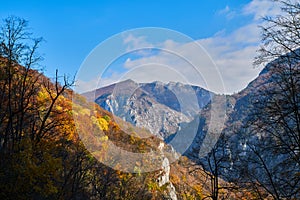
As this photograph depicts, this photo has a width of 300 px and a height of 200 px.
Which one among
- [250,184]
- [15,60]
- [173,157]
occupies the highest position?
[173,157]

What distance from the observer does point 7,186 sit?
43.7 feet

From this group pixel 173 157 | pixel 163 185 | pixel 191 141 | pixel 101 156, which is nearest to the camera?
pixel 191 141

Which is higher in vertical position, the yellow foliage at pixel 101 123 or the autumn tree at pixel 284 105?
the yellow foliage at pixel 101 123

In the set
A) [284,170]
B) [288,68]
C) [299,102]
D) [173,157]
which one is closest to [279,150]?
[284,170]

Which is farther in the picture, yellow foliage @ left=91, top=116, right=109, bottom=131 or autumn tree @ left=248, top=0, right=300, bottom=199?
yellow foliage @ left=91, top=116, right=109, bottom=131

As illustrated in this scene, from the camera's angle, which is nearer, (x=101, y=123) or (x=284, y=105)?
(x=284, y=105)

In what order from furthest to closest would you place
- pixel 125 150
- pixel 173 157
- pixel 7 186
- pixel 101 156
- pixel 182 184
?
pixel 182 184
pixel 173 157
pixel 125 150
pixel 101 156
pixel 7 186

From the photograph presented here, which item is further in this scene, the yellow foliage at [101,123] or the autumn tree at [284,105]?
the yellow foliage at [101,123]

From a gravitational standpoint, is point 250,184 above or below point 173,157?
below

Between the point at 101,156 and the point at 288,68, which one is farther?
the point at 101,156

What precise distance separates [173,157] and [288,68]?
70.0 meters

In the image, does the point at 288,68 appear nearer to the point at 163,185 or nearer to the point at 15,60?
the point at 15,60

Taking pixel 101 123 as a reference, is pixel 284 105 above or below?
below

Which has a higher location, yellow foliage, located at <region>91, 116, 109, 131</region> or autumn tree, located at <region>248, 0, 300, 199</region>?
yellow foliage, located at <region>91, 116, 109, 131</region>
